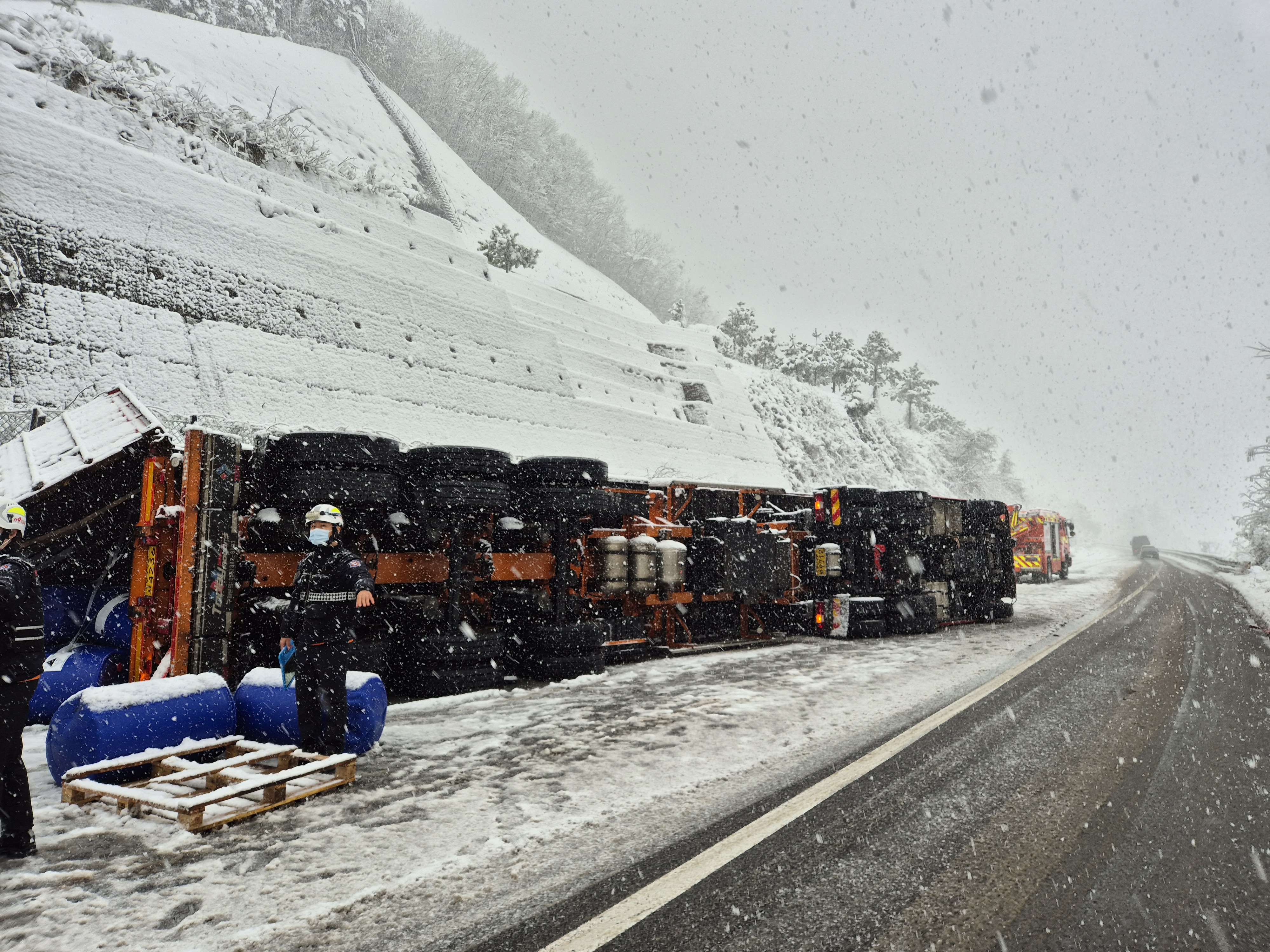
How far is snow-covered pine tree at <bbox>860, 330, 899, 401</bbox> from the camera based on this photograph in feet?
241

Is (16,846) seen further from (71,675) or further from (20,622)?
(71,675)

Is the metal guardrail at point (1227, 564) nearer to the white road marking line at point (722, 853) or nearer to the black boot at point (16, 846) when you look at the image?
the white road marking line at point (722, 853)

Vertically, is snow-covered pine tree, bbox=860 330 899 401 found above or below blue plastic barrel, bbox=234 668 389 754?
above

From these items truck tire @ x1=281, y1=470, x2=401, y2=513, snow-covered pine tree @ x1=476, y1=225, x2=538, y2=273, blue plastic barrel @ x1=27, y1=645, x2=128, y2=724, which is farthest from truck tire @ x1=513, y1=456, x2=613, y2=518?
snow-covered pine tree @ x1=476, y1=225, x2=538, y2=273

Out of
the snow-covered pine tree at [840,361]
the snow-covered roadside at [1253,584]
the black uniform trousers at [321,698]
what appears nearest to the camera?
the black uniform trousers at [321,698]

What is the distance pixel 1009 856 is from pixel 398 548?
234 inches

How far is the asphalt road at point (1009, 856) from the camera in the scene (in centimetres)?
265

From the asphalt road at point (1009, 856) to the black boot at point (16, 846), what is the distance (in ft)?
8.16

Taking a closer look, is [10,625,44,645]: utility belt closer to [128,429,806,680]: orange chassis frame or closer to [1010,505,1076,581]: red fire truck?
[128,429,806,680]: orange chassis frame

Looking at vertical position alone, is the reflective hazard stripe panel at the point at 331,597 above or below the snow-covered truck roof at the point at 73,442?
below

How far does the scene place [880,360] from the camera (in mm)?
73625

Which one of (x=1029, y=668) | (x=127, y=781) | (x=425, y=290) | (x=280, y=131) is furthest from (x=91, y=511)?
(x=280, y=131)

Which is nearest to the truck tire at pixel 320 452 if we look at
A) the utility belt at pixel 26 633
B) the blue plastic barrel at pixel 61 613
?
the blue plastic barrel at pixel 61 613

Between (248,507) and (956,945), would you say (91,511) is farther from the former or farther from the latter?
(956,945)
